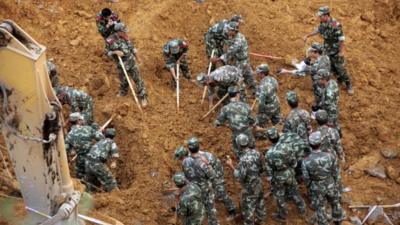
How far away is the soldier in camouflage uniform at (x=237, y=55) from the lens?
14227mm

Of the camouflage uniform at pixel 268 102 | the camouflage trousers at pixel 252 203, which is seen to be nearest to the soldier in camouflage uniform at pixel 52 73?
the camouflage uniform at pixel 268 102

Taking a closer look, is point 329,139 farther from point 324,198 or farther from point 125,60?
point 125,60

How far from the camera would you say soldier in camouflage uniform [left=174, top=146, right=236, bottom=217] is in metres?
11.2

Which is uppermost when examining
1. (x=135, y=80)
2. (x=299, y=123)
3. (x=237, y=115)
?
(x=135, y=80)

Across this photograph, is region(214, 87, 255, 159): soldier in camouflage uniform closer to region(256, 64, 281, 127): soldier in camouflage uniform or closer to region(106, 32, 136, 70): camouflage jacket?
region(256, 64, 281, 127): soldier in camouflage uniform

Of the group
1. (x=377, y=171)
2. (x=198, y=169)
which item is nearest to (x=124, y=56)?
(x=198, y=169)

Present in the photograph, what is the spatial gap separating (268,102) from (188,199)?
371 centimetres

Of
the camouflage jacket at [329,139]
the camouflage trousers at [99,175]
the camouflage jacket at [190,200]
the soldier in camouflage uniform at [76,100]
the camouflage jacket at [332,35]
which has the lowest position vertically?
the camouflage jacket at [190,200]

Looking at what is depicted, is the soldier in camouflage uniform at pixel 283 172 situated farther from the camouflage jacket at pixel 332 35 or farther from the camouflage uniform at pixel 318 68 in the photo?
the camouflage jacket at pixel 332 35

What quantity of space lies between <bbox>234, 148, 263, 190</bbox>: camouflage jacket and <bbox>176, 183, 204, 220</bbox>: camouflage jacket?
3.06 feet

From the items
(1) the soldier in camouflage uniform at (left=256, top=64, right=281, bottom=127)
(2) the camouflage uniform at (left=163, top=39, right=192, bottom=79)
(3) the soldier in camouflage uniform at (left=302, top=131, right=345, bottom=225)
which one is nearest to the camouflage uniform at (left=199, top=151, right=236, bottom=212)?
(3) the soldier in camouflage uniform at (left=302, top=131, right=345, bottom=225)

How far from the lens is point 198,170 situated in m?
10.9

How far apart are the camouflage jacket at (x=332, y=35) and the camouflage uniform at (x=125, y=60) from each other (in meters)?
4.47

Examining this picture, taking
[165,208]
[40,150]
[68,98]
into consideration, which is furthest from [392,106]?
[40,150]
